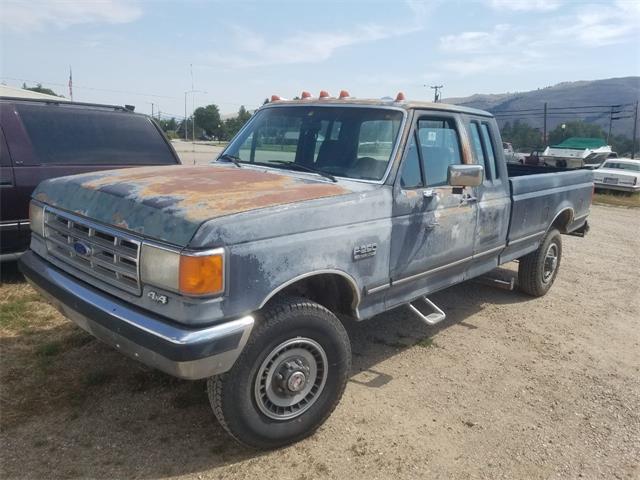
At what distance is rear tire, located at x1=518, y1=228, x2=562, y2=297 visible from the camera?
5941mm

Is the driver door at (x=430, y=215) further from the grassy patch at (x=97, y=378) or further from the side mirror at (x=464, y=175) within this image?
the grassy patch at (x=97, y=378)

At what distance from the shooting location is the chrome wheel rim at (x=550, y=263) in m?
6.21

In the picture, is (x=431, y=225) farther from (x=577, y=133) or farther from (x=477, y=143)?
(x=577, y=133)

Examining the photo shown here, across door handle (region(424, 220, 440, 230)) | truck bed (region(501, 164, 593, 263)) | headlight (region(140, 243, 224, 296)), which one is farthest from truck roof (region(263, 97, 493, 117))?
headlight (region(140, 243, 224, 296))

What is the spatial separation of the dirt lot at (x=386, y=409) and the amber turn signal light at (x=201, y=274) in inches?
42.4

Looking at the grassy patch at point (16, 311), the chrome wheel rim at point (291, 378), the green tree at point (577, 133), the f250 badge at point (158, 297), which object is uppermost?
the green tree at point (577, 133)

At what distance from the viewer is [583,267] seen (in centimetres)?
784

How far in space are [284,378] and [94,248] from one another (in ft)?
4.35

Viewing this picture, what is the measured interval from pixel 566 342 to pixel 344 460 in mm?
2994

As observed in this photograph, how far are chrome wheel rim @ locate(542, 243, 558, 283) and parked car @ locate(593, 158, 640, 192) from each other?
1348 centimetres

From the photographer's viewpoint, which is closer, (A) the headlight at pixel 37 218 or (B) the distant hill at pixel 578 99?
(A) the headlight at pixel 37 218

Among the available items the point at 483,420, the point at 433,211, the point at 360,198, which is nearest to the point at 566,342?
the point at 483,420

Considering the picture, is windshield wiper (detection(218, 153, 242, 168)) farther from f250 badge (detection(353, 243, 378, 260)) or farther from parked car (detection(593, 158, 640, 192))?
parked car (detection(593, 158, 640, 192))

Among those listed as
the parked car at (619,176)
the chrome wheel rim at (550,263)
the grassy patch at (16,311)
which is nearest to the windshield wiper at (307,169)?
the grassy patch at (16,311)
